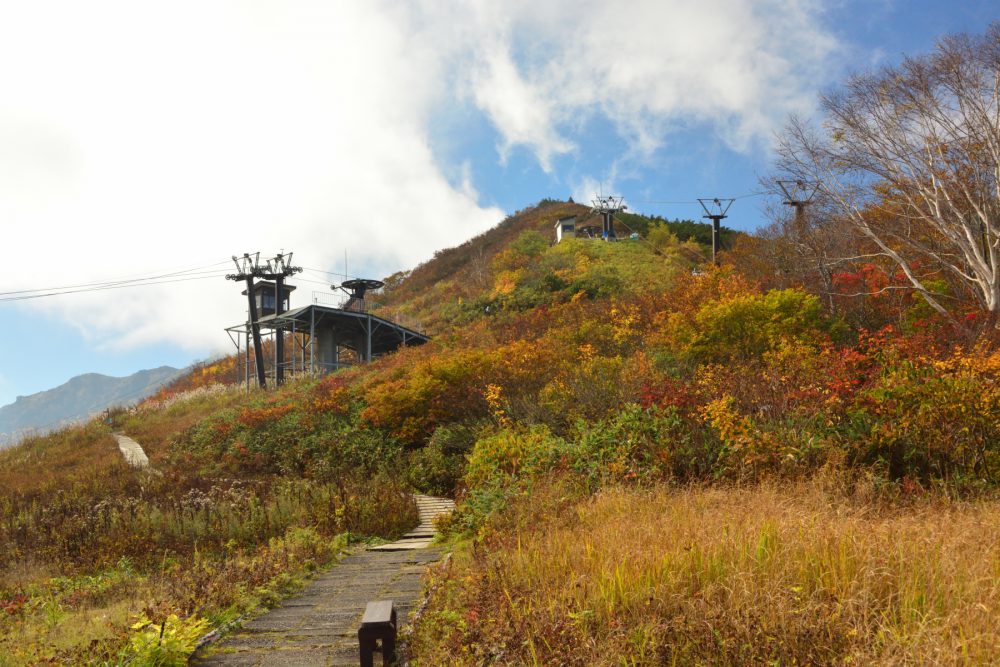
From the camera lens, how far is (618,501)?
6441mm

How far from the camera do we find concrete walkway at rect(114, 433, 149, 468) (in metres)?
20.1

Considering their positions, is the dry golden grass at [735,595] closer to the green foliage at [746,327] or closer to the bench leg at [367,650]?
the bench leg at [367,650]

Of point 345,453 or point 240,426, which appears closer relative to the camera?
point 345,453

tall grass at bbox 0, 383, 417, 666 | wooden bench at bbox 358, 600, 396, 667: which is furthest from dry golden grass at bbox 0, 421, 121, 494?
wooden bench at bbox 358, 600, 396, 667

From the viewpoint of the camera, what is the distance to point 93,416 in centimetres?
3139

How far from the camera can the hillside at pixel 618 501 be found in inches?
153

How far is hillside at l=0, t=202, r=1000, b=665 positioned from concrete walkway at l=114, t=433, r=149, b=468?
724 millimetres

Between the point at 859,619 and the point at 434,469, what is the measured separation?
1133cm

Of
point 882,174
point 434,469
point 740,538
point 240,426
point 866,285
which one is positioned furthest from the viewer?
point 240,426

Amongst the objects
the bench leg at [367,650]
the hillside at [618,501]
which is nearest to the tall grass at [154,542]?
the hillside at [618,501]

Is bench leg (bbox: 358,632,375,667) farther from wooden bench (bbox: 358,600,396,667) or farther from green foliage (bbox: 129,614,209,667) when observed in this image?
green foliage (bbox: 129,614,209,667)

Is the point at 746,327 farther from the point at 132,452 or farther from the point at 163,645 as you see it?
the point at 132,452

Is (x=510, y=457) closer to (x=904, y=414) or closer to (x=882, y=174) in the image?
(x=904, y=414)

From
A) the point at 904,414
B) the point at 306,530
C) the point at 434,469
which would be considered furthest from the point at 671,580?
the point at 434,469
